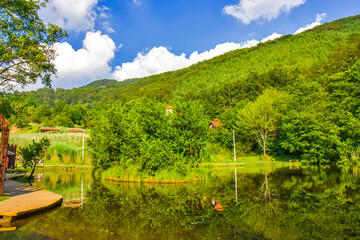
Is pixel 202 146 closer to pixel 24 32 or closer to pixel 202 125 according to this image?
pixel 202 125

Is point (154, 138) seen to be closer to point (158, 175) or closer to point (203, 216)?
point (158, 175)

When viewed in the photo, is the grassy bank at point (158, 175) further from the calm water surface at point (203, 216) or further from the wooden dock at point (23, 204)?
the wooden dock at point (23, 204)

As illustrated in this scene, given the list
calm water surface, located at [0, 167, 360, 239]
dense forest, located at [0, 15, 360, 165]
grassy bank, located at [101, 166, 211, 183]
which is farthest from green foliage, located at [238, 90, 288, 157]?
calm water surface, located at [0, 167, 360, 239]

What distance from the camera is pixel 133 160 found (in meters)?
17.1

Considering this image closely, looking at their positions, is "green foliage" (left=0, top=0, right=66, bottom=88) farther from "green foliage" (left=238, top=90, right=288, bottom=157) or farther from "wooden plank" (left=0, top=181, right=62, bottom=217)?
"green foliage" (left=238, top=90, right=288, bottom=157)

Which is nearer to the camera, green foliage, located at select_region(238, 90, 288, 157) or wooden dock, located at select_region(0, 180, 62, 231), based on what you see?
wooden dock, located at select_region(0, 180, 62, 231)

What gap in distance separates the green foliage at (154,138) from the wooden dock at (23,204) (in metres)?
6.65

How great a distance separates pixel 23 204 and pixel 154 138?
961 centimetres

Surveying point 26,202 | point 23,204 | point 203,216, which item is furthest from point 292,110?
point 23,204

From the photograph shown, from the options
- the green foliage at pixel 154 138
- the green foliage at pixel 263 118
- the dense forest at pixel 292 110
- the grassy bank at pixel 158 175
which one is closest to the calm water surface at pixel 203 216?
the grassy bank at pixel 158 175

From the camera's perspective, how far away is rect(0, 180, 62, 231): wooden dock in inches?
265

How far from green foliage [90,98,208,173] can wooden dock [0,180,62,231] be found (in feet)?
21.8

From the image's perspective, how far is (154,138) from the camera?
16781mm

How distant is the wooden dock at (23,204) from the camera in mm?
6734
